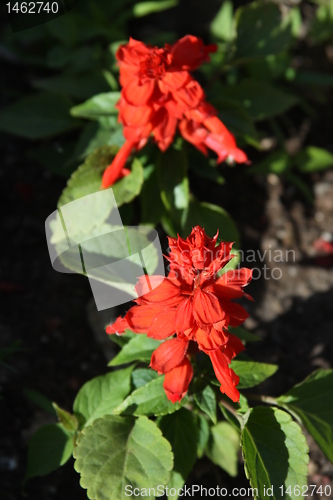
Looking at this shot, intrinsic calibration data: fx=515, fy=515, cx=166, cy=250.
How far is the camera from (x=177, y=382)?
1.23 m

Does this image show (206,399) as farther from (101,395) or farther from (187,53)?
(187,53)

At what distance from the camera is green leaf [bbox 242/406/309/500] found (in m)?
1.22

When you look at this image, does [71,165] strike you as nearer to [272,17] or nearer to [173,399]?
[272,17]

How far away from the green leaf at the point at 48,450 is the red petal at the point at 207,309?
0.64m

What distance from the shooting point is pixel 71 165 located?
6.75 ft

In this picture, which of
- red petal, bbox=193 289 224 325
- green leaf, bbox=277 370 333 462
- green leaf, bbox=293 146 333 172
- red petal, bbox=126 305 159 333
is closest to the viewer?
red petal, bbox=193 289 224 325

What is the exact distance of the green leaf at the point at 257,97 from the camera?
2037 millimetres

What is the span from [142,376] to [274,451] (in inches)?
15.9

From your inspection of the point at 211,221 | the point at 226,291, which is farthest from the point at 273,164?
the point at 226,291

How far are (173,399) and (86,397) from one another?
1.11ft

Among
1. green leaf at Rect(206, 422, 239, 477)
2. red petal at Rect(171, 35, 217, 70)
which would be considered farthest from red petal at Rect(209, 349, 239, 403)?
red petal at Rect(171, 35, 217, 70)

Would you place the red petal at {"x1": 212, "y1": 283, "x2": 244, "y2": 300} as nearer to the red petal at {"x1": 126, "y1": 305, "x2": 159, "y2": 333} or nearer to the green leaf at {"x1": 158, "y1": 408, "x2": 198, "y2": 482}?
the red petal at {"x1": 126, "y1": 305, "x2": 159, "y2": 333}

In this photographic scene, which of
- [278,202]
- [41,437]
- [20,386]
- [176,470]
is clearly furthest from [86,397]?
[278,202]

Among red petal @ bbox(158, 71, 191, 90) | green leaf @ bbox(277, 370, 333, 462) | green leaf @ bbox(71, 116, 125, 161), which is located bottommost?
green leaf @ bbox(277, 370, 333, 462)
